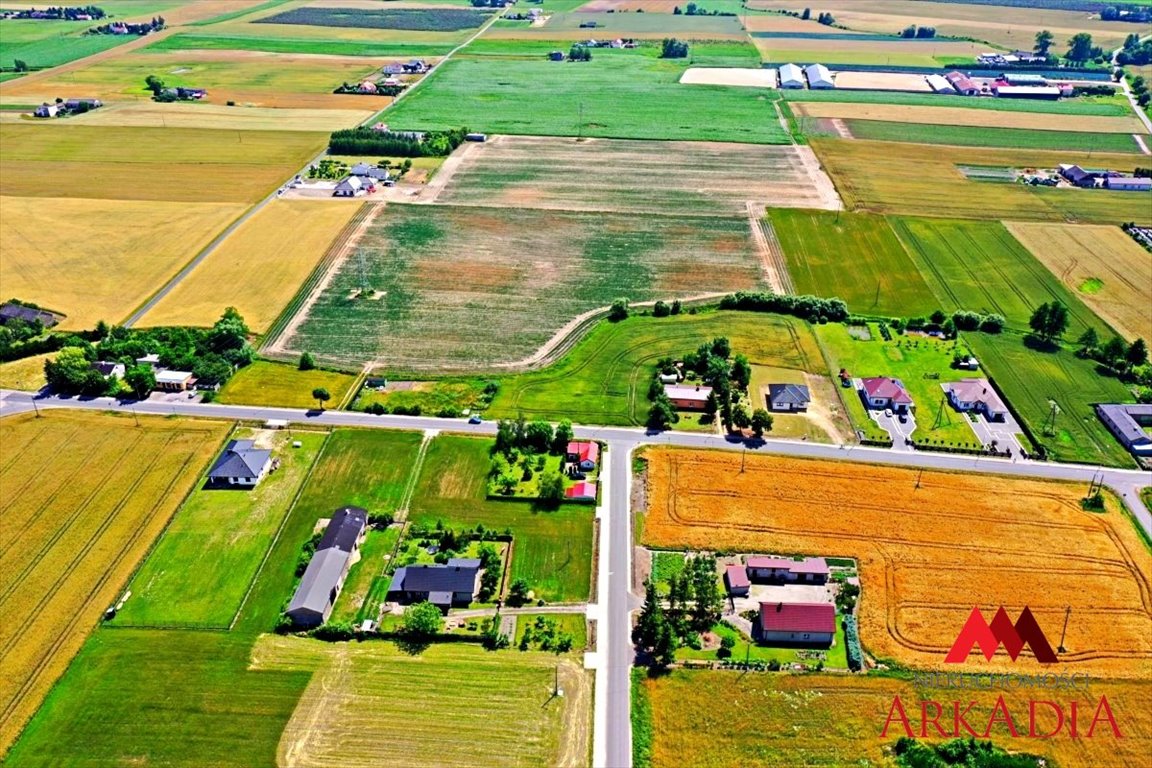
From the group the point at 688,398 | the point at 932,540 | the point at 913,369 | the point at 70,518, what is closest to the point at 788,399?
the point at 688,398

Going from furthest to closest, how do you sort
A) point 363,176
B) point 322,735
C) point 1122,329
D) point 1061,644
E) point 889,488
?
1. point 363,176
2. point 1122,329
3. point 889,488
4. point 1061,644
5. point 322,735

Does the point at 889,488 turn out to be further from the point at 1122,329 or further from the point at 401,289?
the point at 401,289

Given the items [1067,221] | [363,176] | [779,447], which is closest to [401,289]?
[363,176]

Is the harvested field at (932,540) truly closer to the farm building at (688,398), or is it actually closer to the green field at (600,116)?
the farm building at (688,398)

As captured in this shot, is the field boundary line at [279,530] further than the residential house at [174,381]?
No

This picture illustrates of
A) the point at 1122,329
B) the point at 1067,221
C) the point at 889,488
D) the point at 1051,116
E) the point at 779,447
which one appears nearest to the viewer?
the point at 889,488

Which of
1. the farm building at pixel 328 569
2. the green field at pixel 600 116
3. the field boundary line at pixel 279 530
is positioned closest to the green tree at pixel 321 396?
the field boundary line at pixel 279 530

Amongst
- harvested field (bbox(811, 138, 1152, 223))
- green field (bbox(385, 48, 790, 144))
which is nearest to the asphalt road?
harvested field (bbox(811, 138, 1152, 223))
